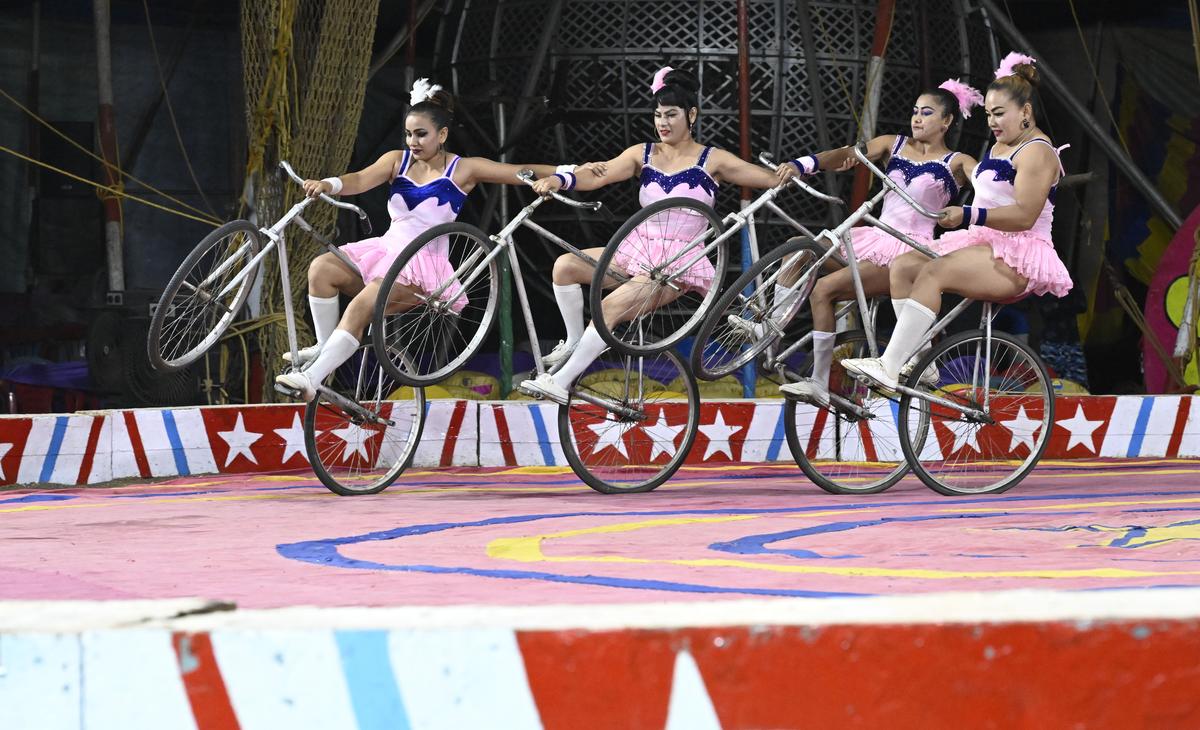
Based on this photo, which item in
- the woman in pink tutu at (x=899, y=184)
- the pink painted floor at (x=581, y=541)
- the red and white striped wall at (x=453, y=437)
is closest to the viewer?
the pink painted floor at (x=581, y=541)

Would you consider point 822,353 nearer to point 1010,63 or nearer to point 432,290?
point 1010,63

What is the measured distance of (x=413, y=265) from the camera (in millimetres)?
7090

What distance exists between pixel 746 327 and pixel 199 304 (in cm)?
241

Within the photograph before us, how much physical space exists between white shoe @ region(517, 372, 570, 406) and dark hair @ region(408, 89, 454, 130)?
1.32 meters

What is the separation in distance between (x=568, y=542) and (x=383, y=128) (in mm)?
7429

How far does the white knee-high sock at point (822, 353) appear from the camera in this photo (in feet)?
23.9

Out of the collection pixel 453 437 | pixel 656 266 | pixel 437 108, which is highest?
pixel 437 108

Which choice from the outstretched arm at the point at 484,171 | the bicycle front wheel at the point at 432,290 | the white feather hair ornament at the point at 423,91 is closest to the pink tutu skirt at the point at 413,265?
the bicycle front wheel at the point at 432,290

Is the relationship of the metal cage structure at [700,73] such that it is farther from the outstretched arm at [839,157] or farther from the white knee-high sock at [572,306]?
the white knee-high sock at [572,306]

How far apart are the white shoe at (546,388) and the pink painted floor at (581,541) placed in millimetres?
452

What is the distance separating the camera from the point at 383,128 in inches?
477

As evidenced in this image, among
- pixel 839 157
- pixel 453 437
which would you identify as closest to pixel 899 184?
pixel 839 157

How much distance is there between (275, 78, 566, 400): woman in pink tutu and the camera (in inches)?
287

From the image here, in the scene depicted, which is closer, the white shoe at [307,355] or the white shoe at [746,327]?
the white shoe at [746,327]
